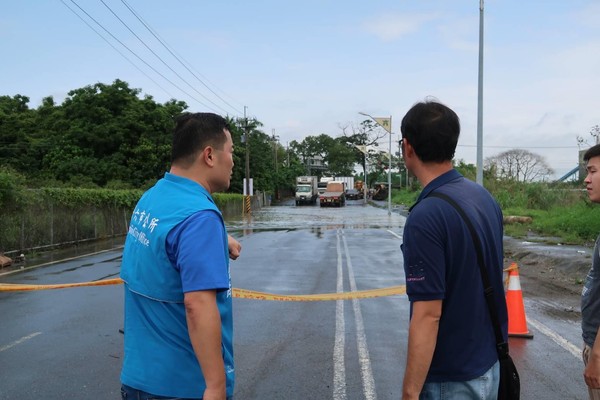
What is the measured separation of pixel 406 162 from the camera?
2.34 m

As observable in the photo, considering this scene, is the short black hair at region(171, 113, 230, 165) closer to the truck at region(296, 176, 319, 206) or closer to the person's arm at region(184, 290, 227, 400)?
the person's arm at region(184, 290, 227, 400)

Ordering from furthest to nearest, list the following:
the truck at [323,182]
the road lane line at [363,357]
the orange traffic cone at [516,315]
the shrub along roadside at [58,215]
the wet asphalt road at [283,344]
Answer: the truck at [323,182]
the shrub along roadside at [58,215]
the orange traffic cone at [516,315]
the wet asphalt road at [283,344]
the road lane line at [363,357]

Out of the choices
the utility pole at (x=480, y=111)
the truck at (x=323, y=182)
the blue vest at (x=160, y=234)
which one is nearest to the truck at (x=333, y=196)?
the truck at (x=323, y=182)

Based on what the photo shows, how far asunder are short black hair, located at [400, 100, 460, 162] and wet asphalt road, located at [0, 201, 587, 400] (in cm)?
310

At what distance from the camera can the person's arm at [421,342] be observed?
6.70ft

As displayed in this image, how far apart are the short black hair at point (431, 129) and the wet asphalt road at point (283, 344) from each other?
310 centimetres

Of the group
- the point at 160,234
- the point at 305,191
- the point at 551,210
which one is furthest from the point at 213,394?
the point at 305,191

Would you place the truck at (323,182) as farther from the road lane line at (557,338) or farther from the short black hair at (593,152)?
the short black hair at (593,152)

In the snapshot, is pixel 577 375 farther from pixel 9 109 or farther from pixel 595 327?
pixel 9 109

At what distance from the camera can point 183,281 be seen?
199cm

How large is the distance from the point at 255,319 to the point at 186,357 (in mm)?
5592

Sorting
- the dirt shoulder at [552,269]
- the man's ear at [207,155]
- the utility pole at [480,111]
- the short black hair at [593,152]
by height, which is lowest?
the dirt shoulder at [552,269]

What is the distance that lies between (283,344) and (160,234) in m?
4.54

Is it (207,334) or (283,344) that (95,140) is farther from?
(207,334)
